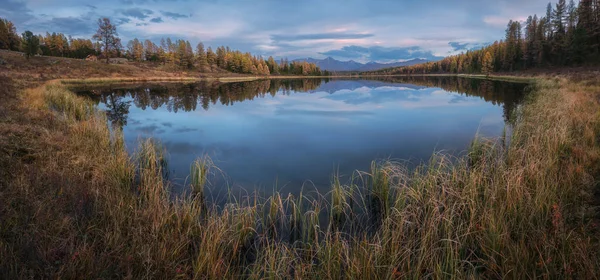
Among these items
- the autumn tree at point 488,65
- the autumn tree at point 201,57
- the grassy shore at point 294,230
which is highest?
the autumn tree at point 201,57

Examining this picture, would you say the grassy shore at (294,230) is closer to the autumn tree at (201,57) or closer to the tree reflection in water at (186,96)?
the tree reflection in water at (186,96)

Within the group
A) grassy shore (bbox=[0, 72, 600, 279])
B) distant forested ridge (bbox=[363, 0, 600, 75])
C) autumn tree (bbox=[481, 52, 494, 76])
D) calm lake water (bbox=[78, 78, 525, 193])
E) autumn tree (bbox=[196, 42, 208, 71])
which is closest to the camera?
grassy shore (bbox=[0, 72, 600, 279])

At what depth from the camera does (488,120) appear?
21.1 metres

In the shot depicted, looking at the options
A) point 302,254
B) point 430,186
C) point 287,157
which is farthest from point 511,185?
point 287,157

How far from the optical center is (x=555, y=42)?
247 ft

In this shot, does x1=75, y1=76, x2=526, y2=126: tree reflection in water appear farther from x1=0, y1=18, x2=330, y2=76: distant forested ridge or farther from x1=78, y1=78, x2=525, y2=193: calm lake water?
x1=0, y1=18, x2=330, y2=76: distant forested ridge

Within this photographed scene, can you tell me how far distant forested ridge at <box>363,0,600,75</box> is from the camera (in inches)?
2596

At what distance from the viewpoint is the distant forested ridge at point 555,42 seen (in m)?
65.9

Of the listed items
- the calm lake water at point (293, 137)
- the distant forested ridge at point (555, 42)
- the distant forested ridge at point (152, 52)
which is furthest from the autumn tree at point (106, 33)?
the distant forested ridge at point (555, 42)

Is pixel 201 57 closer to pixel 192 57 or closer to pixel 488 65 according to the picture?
pixel 192 57

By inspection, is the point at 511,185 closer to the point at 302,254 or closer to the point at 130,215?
the point at 302,254

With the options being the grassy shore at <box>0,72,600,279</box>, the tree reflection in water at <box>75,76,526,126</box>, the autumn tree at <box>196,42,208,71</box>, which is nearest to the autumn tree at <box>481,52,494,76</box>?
the tree reflection in water at <box>75,76,526,126</box>

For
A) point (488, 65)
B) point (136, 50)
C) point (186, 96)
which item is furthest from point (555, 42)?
point (136, 50)

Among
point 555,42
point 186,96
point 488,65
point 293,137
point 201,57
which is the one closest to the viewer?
point 293,137
